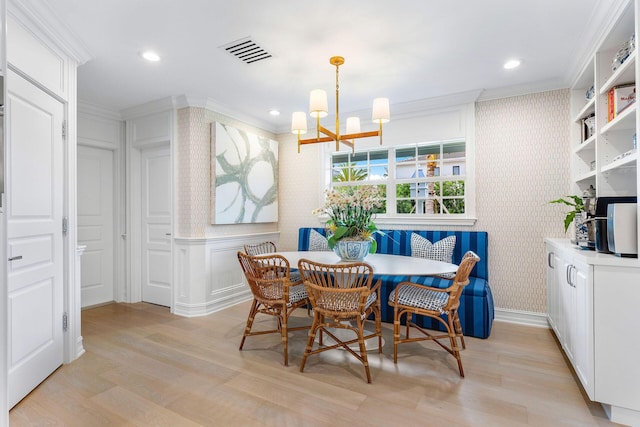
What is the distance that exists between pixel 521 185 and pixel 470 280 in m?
1.17

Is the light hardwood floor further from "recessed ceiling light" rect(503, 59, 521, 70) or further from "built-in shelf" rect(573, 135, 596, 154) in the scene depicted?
"recessed ceiling light" rect(503, 59, 521, 70)

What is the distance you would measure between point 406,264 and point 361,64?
1.82 m

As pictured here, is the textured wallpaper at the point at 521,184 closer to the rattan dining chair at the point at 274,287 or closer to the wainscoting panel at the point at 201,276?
the rattan dining chair at the point at 274,287

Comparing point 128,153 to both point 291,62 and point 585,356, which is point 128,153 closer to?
point 291,62

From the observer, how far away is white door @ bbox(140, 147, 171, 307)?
13.8 ft

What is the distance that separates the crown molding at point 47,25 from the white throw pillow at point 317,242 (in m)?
2.88

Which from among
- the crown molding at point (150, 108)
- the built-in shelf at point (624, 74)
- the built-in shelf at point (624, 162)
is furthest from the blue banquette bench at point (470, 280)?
the crown molding at point (150, 108)

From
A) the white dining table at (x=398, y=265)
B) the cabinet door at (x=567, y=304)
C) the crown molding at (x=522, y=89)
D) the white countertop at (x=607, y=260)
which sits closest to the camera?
the white countertop at (x=607, y=260)

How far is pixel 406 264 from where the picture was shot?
9.21 feet

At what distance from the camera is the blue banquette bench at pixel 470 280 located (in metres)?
3.13

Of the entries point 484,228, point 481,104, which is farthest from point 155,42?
point 484,228

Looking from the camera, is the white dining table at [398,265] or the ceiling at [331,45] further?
the white dining table at [398,265]

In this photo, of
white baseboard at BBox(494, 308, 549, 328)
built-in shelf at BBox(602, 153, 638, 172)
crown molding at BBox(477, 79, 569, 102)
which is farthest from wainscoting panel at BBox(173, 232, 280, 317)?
built-in shelf at BBox(602, 153, 638, 172)

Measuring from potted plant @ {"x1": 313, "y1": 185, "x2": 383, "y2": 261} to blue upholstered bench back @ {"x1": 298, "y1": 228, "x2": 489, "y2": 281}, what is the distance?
23.9 inches
